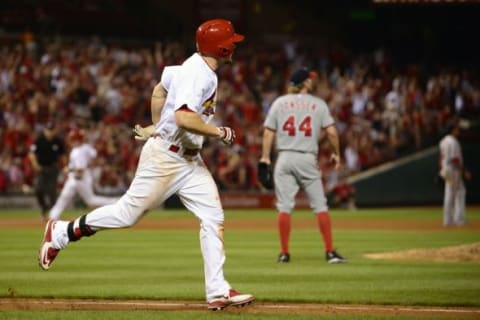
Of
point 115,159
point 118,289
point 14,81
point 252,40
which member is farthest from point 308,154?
point 252,40

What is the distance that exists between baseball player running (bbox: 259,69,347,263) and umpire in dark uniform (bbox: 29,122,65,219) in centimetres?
1014

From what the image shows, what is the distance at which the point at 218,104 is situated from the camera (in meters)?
31.0

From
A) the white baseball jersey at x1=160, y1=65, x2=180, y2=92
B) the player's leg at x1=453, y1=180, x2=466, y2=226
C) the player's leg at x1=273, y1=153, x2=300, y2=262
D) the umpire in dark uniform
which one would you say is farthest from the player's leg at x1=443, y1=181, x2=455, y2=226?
the white baseball jersey at x1=160, y1=65, x2=180, y2=92

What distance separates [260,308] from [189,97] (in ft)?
5.91

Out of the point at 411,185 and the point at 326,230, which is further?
the point at 411,185

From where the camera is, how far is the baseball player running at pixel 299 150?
12.9 metres

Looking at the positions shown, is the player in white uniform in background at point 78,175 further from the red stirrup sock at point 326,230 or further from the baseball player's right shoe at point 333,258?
the baseball player's right shoe at point 333,258

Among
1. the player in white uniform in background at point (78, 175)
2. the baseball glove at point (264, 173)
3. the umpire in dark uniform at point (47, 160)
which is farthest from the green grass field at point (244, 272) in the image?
the umpire in dark uniform at point (47, 160)

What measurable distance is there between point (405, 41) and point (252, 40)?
5.23 meters

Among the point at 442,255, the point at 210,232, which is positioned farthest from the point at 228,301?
the point at 442,255

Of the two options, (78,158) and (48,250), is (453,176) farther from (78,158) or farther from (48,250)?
(48,250)

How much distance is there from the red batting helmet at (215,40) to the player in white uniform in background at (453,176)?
13.6 meters

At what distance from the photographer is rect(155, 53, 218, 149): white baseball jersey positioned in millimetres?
8008

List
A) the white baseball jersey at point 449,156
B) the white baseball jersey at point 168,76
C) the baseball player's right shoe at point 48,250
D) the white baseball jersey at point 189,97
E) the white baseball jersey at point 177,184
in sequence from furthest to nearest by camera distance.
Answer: the white baseball jersey at point 449,156
the baseball player's right shoe at point 48,250
the white baseball jersey at point 168,76
the white baseball jersey at point 177,184
the white baseball jersey at point 189,97
